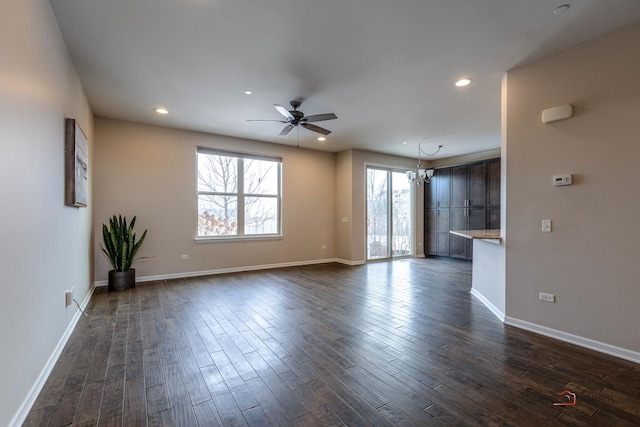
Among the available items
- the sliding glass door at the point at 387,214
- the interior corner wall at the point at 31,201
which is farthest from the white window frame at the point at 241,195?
the interior corner wall at the point at 31,201

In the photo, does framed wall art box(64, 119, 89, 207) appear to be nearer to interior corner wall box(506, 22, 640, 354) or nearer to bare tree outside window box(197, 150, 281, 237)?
bare tree outside window box(197, 150, 281, 237)

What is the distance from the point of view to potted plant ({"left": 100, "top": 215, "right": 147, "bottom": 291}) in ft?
14.5

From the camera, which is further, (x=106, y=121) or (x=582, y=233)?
(x=106, y=121)

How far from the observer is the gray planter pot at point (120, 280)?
4.44 metres

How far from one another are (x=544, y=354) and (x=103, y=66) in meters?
5.05

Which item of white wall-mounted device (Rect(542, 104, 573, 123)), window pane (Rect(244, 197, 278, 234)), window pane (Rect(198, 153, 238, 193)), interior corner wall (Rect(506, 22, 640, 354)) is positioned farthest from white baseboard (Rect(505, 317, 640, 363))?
window pane (Rect(198, 153, 238, 193))

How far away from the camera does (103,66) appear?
3.12m

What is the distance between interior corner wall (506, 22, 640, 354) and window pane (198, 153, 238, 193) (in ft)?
15.4

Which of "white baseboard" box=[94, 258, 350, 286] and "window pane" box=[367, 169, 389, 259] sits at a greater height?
"window pane" box=[367, 169, 389, 259]

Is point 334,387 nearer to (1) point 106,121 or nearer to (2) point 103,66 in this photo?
(2) point 103,66

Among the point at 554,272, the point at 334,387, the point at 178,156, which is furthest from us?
the point at 178,156

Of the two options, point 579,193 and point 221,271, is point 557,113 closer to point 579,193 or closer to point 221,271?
point 579,193

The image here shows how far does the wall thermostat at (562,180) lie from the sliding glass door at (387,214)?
15.0 ft

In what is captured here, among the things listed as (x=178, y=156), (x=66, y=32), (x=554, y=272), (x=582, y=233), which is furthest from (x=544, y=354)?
(x=178, y=156)
